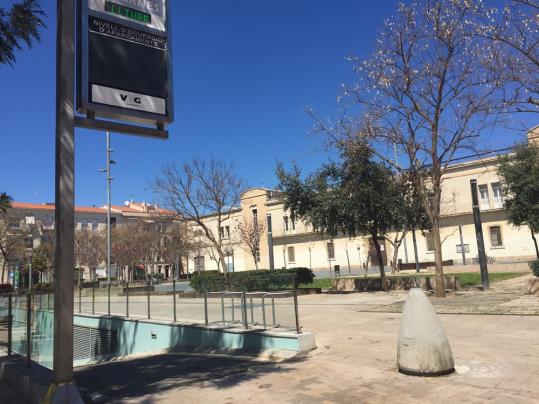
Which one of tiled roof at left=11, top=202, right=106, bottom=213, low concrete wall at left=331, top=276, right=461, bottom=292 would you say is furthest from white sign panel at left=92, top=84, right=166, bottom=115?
tiled roof at left=11, top=202, right=106, bottom=213

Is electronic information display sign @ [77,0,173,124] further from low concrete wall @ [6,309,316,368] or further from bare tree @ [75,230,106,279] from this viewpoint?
bare tree @ [75,230,106,279]

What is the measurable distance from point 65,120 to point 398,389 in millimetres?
5145

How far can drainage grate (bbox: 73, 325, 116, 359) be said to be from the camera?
1738 cm

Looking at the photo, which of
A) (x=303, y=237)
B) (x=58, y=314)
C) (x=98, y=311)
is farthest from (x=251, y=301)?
(x=303, y=237)

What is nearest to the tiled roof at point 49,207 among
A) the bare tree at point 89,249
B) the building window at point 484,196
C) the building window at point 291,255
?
the bare tree at point 89,249

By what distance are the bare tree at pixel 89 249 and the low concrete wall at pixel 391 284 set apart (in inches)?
1664

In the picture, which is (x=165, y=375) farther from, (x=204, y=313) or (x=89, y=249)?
(x=89, y=249)

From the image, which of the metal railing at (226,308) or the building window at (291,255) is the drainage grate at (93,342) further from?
the building window at (291,255)

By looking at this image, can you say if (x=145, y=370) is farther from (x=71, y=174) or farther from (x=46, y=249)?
(x=46, y=249)

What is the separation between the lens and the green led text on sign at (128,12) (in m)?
5.95

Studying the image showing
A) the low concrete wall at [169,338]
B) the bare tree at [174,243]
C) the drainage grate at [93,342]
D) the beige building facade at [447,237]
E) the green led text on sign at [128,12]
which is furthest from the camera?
the bare tree at [174,243]

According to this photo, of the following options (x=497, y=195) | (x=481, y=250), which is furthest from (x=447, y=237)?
(x=481, y=250)

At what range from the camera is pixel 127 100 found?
5.96m

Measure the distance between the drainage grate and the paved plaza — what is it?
780 centimetres
